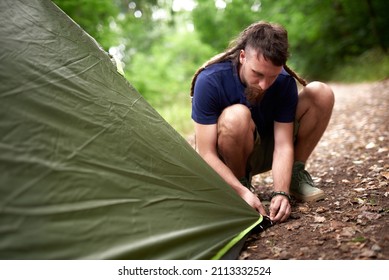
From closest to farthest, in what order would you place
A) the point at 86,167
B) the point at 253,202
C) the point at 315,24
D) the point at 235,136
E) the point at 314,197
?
the point at 86,167
the point at 253,202
the point at 235,136
the point at 314,197
the point at 315,24

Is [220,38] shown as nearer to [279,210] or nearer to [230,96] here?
[230,96]

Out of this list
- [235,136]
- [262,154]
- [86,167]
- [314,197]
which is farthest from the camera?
[262,154]

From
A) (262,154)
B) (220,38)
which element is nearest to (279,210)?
(262,154)

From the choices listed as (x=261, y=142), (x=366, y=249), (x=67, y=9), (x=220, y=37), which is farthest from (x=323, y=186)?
(x=220, y=37)

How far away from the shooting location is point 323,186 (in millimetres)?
2596

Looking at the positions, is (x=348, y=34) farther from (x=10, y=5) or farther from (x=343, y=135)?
(x=10, y=5)

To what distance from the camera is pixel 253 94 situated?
2.19m

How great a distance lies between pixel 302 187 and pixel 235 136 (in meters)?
0.62

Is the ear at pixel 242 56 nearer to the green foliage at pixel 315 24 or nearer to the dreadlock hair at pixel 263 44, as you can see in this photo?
the dreadlock hair at pixel 263 44

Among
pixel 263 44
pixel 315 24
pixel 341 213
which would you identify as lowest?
pixel 341 213

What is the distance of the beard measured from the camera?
2158 mm

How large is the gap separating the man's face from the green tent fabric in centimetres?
57

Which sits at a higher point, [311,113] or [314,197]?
[311,113]

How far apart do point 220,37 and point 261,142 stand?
13.0m
